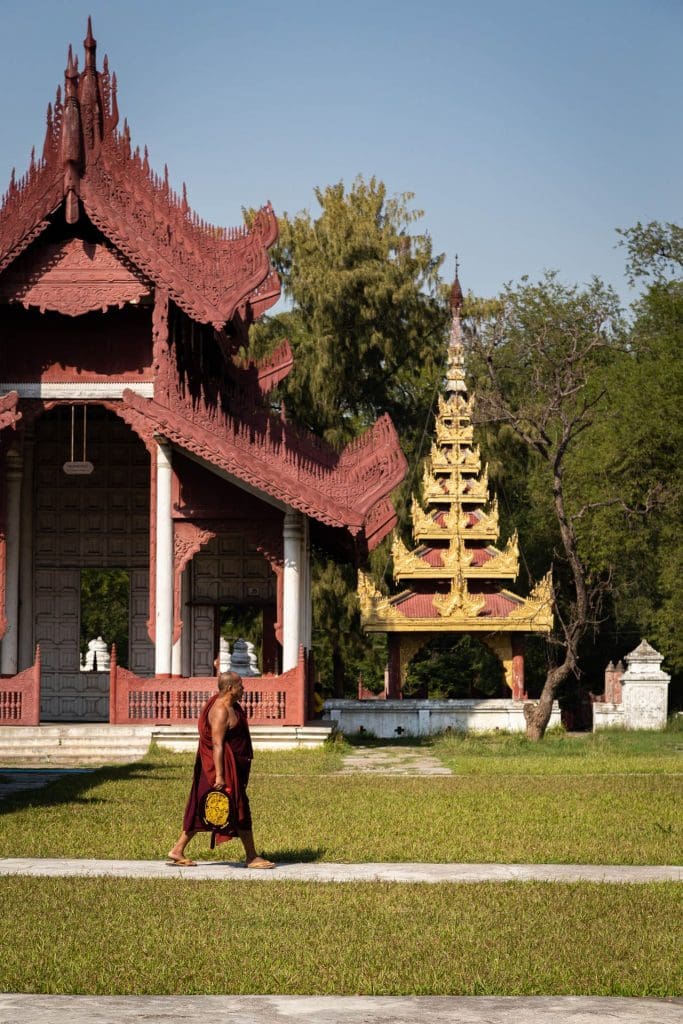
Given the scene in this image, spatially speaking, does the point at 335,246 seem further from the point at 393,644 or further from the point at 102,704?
the point at 102,704

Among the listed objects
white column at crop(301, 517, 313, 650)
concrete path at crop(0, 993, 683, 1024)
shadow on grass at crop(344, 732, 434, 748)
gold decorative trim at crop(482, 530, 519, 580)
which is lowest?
concrete path at crop(0, 993, 683, 1024)

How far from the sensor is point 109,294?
25.5 m

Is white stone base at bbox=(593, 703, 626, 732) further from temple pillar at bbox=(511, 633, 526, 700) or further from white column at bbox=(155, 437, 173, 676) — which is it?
white column at bbox=(155, 437, 173, 676)

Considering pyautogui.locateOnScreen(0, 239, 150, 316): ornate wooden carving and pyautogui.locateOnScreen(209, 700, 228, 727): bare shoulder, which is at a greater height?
pyautogui.locateOnScreen(0, 239, 150, 316): ornate wooden carving

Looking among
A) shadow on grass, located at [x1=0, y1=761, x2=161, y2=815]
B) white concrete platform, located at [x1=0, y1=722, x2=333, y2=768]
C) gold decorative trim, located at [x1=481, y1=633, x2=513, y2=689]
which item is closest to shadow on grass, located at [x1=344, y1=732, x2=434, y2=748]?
white concrete platform, located at [x1=0, y1=722, x2=333, y2=768]

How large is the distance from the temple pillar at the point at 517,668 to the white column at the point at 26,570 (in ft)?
33.4

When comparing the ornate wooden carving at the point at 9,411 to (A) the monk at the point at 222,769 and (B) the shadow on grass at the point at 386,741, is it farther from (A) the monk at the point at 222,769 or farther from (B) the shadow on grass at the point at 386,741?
(A) the monk at the point at 222,769

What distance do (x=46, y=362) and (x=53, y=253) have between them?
1641 millimetres

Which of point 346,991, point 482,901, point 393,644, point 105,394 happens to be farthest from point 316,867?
point 393,644

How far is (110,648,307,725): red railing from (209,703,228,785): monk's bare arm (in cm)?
1291

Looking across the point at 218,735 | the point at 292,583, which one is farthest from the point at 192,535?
the point at 218,735

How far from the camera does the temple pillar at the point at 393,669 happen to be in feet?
116

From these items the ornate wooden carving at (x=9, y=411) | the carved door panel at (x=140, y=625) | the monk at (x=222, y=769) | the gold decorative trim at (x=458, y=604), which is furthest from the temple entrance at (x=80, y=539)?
the monk at (x=222, y=769)

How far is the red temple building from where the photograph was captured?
24938 millimetres
